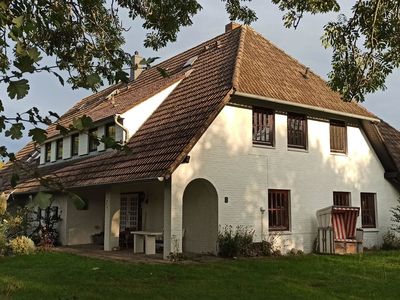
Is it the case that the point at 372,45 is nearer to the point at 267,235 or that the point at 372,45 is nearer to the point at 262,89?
the point at 262,89

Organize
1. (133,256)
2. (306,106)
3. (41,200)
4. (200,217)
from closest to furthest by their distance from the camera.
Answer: (41,200), (133,256), (200,217), (306,106)

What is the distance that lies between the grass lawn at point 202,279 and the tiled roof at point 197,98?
324 cm

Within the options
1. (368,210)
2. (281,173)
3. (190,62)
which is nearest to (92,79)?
(281,173)

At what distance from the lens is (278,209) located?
1853 cm

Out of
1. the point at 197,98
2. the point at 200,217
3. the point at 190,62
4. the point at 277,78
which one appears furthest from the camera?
the point at 190,62

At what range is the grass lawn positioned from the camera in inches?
391

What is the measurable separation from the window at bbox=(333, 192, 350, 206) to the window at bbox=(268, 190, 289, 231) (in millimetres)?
2813

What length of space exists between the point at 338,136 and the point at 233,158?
20.2 ft

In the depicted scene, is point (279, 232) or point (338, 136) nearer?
point (279, 232)

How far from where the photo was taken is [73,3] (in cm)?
571

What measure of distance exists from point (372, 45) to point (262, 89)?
344 inches

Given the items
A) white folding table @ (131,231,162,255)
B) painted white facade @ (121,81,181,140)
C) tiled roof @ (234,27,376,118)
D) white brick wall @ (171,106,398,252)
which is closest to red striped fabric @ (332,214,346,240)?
white brick wall @ (171,106,398,252)

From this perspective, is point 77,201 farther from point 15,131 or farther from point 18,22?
point 18,22

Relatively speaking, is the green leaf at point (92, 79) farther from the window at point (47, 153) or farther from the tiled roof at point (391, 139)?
the window at point (47, 153)
